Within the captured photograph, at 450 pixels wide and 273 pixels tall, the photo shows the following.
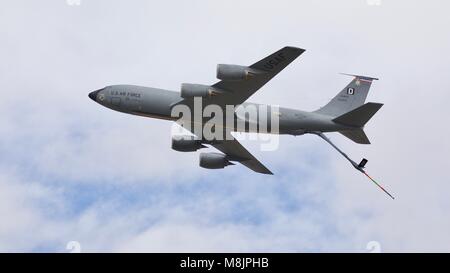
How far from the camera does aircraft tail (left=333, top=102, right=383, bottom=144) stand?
2192 inches

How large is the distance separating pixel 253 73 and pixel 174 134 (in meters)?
10.6

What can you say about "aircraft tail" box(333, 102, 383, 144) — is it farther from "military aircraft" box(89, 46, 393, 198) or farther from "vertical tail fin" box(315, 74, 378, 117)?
"vertical tail fin" box(315, 74, 378, 117)

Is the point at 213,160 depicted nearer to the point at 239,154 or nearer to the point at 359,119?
the point at 239,154

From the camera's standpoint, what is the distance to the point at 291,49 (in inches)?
2076

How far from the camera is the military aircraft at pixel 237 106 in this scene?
54625 millimetres

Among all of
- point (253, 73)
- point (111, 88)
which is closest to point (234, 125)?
point (253, 73)

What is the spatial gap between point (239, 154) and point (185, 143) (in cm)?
521

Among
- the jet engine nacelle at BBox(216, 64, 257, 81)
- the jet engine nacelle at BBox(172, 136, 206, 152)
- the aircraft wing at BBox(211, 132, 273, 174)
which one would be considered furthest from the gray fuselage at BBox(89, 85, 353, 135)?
the jet engine nacelle at BBox(216, 64, 257, 81)

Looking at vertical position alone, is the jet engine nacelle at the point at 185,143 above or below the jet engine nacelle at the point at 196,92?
below

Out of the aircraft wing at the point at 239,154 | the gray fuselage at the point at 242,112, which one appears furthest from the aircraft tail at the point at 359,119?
the aircraft wing at the point at 239,154

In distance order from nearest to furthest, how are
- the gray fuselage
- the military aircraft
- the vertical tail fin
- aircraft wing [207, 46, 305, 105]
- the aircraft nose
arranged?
aircraft wing [207, 46, 305, 105] < the military aircraft < the gray fuselage < the vertical tail fin < the aircraft nose

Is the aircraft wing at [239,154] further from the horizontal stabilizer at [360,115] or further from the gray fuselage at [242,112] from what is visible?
the horizontal stabilizer at [360,115]

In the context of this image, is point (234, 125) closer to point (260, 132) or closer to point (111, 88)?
point (260, 132)

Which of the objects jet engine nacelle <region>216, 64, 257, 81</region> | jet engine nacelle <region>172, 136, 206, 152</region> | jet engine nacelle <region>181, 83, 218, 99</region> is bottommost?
jet engine nacelle <region>172, 136, 206, 152</region>
